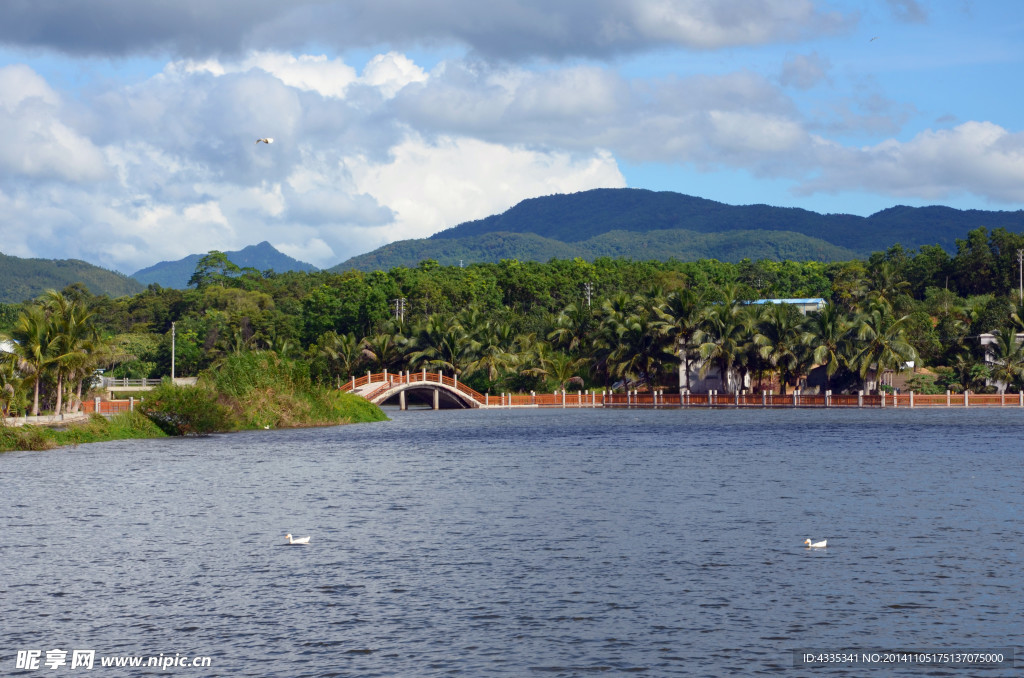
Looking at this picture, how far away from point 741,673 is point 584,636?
2.77 meters

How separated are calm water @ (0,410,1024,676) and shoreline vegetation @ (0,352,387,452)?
12688mm

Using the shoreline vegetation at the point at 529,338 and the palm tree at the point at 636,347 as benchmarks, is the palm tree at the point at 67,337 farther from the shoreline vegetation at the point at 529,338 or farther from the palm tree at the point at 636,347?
the palm tree at the point at 636,347

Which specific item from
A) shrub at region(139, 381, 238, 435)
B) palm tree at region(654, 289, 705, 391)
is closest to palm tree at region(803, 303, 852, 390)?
palm tree at region(654, 289, 705, 391)

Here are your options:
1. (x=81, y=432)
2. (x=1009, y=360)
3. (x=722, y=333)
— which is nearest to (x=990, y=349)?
(x=1009, y=360)

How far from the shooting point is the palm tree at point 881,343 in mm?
88875

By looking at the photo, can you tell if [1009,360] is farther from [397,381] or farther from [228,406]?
[228,406]

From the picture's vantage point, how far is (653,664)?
14.7 metres

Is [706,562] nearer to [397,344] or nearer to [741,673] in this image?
[741,673]

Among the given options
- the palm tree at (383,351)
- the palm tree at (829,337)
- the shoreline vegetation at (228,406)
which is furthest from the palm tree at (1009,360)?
the shoreline vegetation at (228,406)

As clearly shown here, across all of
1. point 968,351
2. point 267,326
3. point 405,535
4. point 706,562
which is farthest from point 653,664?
point 267,326

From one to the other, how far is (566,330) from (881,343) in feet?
101

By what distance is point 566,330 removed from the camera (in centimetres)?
10788

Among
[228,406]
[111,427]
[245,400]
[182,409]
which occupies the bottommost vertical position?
[111,427]

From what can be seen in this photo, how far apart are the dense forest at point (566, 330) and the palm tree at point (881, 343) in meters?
0.12
